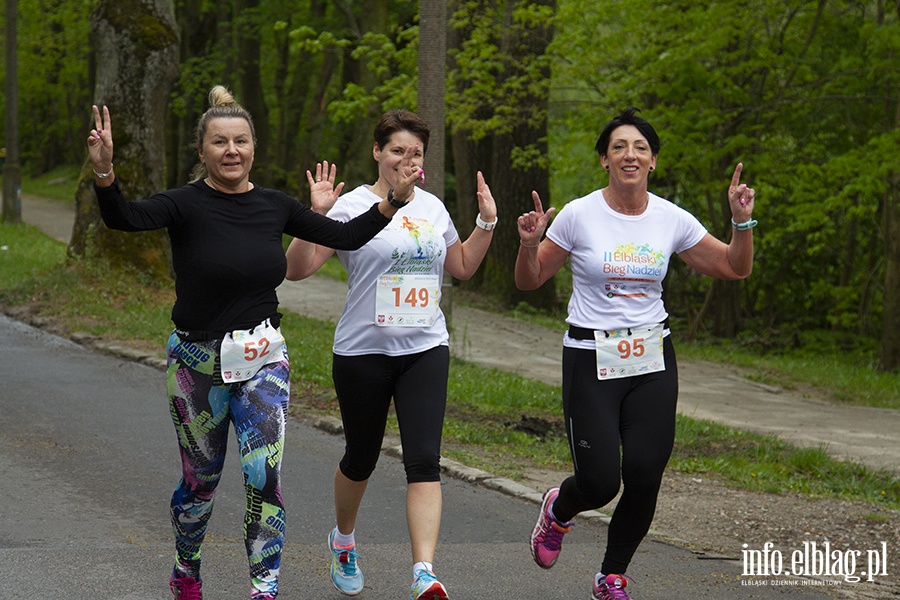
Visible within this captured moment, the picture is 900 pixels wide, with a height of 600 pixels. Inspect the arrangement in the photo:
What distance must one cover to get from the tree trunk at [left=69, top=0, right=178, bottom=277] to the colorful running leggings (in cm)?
1277

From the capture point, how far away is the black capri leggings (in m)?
5.23

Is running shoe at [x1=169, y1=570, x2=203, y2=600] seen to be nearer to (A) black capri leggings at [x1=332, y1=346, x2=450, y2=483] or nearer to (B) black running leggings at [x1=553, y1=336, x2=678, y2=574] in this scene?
(A) black capri leggings at [x1=332, y1=346, x2=450, y2=483]

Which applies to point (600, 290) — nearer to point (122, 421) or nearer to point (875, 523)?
point (875, 523)

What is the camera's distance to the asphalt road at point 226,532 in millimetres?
5695

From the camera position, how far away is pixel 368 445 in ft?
18.1

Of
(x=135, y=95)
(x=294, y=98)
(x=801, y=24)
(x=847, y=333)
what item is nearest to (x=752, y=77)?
(x=801, y=24)

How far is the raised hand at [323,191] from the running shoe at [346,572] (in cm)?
143

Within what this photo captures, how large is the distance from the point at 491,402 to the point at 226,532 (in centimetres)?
503

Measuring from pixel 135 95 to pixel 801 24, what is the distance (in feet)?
31.7

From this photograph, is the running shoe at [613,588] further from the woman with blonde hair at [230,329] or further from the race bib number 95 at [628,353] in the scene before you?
the woman with blonde hair at [230,329]

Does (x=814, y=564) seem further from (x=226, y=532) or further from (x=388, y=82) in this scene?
(x=388, y=82)

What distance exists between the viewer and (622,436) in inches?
211

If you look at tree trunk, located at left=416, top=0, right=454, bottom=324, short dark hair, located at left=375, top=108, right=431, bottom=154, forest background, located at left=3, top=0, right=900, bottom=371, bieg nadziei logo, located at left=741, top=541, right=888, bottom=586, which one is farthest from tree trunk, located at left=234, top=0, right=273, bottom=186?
short dark hair, located at left=375, top=108, right=431, bottom=154

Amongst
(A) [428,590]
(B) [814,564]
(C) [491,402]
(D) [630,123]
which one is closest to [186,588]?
(A) [428,590]
